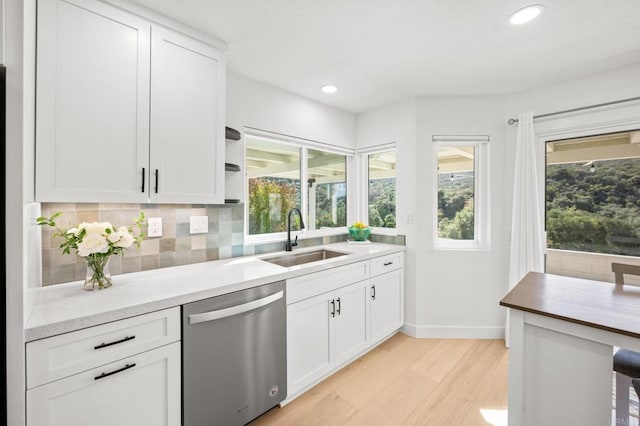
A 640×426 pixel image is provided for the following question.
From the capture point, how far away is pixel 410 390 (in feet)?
6.77

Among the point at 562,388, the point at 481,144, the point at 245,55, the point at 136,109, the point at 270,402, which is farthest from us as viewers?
the point at 481,144

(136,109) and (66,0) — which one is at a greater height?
(66,0)

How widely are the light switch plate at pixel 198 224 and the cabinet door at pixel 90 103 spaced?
52 centimetres

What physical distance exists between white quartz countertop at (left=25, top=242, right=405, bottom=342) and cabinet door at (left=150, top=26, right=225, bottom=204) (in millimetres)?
470

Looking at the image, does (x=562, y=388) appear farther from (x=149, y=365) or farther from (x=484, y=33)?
(x=484, y=33)

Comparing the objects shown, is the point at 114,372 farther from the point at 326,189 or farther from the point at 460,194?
the point at 460,194

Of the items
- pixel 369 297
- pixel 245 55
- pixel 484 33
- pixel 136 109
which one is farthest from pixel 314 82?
pixel 369 297

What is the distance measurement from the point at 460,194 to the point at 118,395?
3069 millimetres

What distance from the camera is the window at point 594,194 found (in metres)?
2.26

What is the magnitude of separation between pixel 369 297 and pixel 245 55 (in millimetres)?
2177

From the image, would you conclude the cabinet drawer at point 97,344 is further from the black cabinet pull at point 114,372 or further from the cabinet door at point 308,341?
the cabinet door at point 308,341

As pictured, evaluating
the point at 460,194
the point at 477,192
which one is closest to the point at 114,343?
the point at 460,194

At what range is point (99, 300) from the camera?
1288 millimetres

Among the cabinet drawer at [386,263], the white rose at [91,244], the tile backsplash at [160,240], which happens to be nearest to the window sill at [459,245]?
the cabinet drawer at [386,263]
